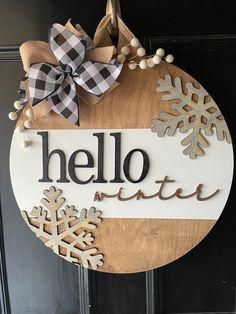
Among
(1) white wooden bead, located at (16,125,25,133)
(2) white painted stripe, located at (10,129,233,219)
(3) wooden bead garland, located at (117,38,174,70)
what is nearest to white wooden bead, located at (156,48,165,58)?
(3) wooden bead garland, located at (117,38,174,70)

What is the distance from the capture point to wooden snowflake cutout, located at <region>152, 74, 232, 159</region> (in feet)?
2.05

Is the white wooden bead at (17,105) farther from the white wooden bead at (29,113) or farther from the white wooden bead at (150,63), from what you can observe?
the white wooden bead at (150,63)

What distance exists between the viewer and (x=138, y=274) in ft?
2.39

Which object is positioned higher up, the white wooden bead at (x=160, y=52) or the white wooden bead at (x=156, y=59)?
the white wooden bead at (x=160, y=52)

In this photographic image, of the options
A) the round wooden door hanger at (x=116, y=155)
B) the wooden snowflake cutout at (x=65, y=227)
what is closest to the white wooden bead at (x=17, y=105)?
the round wooden door hanger at (x=116, y=155)

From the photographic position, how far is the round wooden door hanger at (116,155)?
610mm

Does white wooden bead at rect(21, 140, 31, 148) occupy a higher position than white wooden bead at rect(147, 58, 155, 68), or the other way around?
white wooden bead at rect(147, 58, 155, 68)

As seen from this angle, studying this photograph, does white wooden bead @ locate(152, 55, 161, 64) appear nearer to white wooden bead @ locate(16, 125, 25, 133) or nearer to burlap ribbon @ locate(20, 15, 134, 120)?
burlap ribbon @ locate(20, 15, 134, 120)

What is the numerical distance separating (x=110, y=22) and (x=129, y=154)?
18cm

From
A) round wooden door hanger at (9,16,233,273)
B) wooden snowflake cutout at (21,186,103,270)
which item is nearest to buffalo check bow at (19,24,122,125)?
round wooden door hanger at (9,16,233,273)

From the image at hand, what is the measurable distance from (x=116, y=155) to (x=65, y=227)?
0.43 ft

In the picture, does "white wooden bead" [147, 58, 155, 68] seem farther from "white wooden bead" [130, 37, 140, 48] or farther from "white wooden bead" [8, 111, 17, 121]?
"white wooden bead" [8, 111, 17, 121]

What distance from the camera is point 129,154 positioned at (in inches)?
25.3

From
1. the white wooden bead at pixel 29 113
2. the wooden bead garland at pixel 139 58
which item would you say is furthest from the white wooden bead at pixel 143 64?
the white wooden bead at pixel 29 113
